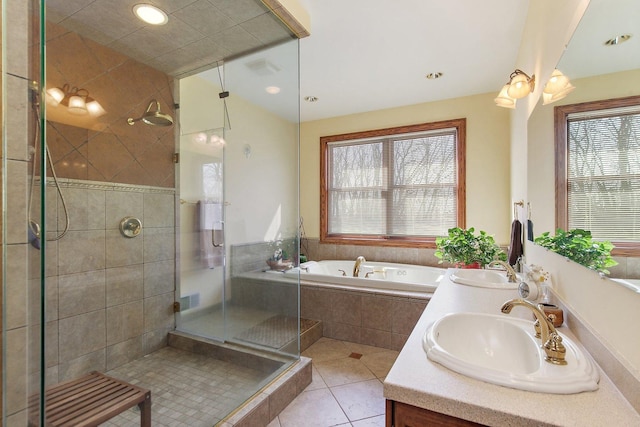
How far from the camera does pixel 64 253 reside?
1.97 m

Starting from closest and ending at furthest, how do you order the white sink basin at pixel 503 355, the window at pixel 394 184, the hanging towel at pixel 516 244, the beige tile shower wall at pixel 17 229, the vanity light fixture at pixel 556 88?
the white sink basin at pixel 503 355 → the beige tile shower wall at pixel 17 229 → the vanity light fixture at pixel 556 88 → the hanging towel at pixel 516 244 → the window at pixel 394 184

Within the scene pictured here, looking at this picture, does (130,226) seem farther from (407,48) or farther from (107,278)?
(407,48)

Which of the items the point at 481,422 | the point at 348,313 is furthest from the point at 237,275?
the point at 481,422

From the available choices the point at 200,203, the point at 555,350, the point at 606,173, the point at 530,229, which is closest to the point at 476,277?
the point at 530,229

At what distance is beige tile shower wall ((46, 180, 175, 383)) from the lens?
1933 millimetres

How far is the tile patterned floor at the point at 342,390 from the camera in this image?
1757mm

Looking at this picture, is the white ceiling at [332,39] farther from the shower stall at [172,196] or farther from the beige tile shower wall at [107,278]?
the beige tile shower wall at [107,278]

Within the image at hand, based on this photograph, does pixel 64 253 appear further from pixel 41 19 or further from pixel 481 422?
pixel 481 422

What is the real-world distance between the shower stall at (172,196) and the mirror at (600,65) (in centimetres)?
171

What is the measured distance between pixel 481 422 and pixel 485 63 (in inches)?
118

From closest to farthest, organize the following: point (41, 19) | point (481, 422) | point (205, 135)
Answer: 1. point (481, 422)
2. point (41, 19)
3. point (205, 135)

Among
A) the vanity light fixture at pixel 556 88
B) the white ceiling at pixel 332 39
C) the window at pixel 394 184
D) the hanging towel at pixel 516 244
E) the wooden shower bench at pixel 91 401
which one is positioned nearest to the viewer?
the vanity light fixture at pixel 556 88

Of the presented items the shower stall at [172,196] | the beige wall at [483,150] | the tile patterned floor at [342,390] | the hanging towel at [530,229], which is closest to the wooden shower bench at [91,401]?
the shower stall at [172,196]

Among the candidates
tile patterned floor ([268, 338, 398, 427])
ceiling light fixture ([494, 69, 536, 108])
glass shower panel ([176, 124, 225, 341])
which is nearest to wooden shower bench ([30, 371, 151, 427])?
tile patterned floor ([268, 338, 398, 427])
